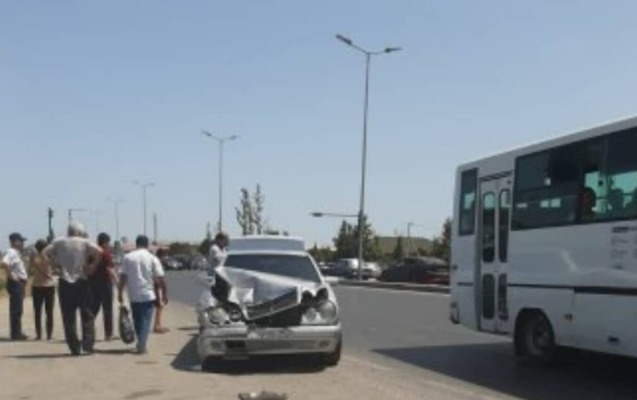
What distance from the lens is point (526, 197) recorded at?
46.9 ft

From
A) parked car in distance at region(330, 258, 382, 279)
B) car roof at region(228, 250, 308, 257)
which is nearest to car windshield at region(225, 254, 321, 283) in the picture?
car roof at region(228, 250, 308, 257)

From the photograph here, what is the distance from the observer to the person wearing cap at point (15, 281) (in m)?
17.8

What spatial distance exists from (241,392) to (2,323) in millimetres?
12941

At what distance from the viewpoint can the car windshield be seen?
14.6 metres

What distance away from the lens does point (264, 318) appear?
522 inches

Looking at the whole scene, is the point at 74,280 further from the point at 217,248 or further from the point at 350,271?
the point at 350,271

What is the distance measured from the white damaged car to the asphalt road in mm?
1017

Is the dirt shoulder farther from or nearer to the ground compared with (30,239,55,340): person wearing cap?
nearer to the ground

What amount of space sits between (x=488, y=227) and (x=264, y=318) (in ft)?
13.6

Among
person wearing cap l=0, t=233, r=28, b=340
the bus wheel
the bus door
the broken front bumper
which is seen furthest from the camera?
person wearing cap l=0, t=233, r=28, b=340

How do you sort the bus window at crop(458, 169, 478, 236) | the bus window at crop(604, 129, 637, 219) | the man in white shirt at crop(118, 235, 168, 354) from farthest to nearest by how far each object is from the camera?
the bus window at crop(458, 169, 478, 236) < the man in white shirt at crop(118, 235, 168, 354) < the bus window at crop(604, 129, 637, 219)

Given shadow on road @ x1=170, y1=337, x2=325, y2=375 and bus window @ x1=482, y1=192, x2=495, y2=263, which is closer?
shadow on road @ x1=170, y1=337, x2=325, y2=375

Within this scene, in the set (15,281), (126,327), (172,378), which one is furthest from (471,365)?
(15,281)

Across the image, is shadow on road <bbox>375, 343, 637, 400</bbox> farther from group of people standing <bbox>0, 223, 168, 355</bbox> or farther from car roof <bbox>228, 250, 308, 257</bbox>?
group of people standing <bbox>0, 223, 168, 355</bbox>
